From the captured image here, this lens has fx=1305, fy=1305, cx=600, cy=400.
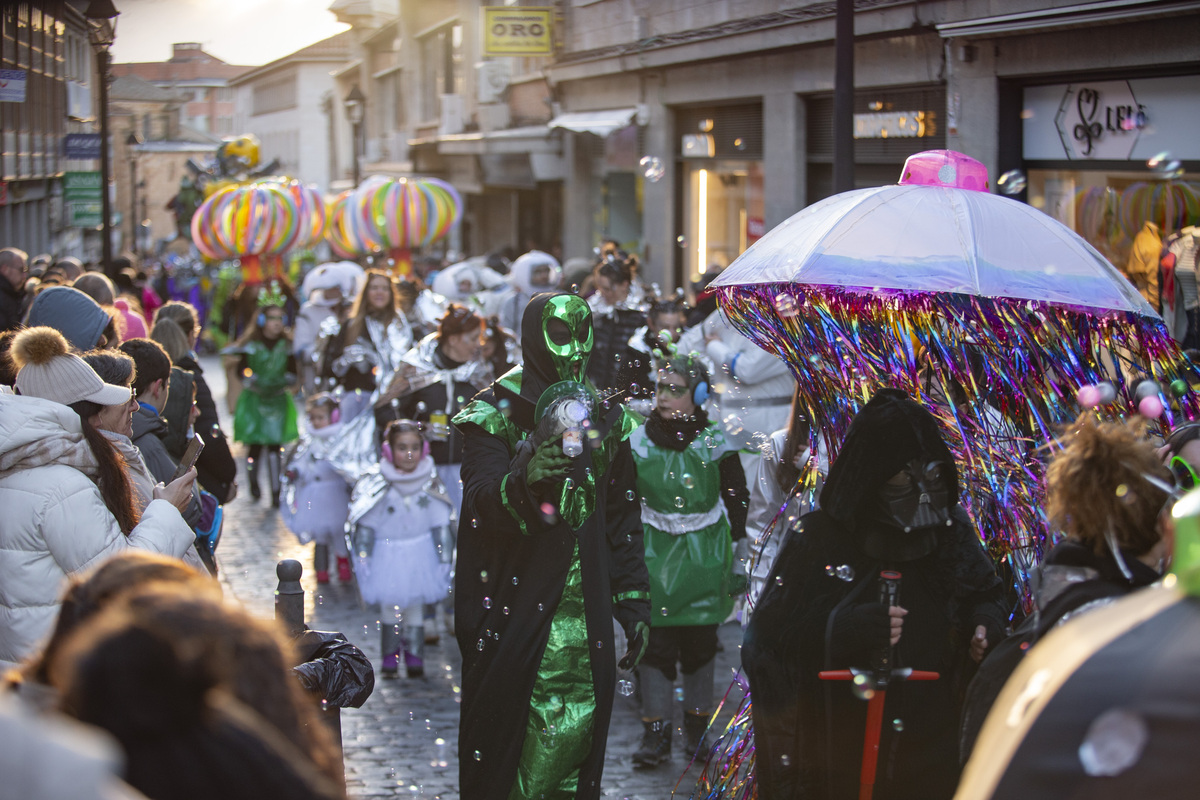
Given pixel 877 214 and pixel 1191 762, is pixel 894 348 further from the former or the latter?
pixel 1191 762

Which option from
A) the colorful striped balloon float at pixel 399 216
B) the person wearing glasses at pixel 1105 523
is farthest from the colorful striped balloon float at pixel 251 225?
the person wearing glasses at pixel 1105 523

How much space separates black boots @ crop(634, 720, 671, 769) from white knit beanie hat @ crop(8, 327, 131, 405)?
8.71 feet

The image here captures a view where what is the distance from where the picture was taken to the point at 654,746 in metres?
5.53

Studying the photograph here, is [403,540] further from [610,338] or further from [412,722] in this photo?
[610,338]

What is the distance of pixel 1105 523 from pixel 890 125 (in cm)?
1018

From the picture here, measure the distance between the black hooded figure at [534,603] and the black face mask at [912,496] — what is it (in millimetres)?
842

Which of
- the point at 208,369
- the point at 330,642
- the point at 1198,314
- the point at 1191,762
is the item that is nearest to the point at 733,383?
the point at 1198,314

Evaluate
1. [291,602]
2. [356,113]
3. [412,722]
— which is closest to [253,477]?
[412,722]

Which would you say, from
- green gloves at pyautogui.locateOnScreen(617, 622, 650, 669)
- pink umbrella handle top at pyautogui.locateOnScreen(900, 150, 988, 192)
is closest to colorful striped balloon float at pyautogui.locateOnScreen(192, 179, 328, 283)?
pink umbrella handle top at pyautogui.locateOnScreen(900, 150, 988, 192)

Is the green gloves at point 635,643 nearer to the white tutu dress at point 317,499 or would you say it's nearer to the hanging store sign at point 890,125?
the white tutu dress at point 317,499

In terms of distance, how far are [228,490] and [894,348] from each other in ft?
11.8

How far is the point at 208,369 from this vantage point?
826 inches

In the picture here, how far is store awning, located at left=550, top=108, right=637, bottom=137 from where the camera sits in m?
17.5

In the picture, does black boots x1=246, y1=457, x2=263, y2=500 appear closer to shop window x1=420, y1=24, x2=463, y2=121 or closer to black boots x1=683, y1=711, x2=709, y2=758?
black boots x1=683, y1=711, x2=709, y2=758
